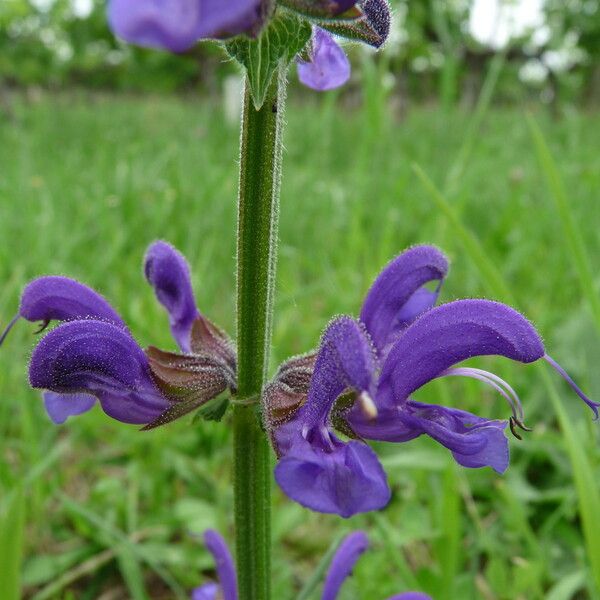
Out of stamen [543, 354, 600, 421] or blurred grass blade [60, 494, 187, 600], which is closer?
stamen [543, 354, 600, 421]

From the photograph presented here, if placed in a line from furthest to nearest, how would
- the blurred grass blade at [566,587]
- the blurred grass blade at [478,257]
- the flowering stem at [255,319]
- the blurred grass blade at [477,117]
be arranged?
Result: the blurred grass blade at [477,117] → the blurred grass blade at [478,257] → the blurred grass blade at [566,587] → the flowering stem at [255,319]

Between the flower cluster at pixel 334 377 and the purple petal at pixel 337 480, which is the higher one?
the flower cluster at pixel 334 377

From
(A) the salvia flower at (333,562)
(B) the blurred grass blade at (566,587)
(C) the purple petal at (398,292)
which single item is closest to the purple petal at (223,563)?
(A) the salvia flower at (333,562)

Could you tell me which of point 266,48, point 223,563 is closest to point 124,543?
point 223,563

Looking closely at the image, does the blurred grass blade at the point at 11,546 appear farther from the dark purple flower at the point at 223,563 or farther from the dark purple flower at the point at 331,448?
the dark purple flower at the point at 331,448

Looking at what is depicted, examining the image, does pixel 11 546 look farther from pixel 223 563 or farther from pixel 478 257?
pixel 478 257

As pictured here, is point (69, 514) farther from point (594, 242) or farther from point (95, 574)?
point (594, 242)

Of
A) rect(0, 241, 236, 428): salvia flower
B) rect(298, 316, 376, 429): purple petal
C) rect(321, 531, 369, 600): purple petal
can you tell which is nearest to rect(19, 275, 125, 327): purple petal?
rect(0, 241, 236, 428): salvia flower

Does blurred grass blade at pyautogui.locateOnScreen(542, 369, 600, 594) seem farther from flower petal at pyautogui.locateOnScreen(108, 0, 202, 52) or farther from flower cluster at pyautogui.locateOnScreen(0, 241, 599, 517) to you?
flower petal at pyautogui.locateOnScreen(108, 0, 202, 52)

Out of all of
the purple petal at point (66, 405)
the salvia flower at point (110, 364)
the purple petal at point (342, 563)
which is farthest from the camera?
the purple petal at point (342, 563)
